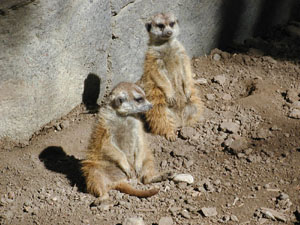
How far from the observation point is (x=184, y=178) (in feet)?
9.52

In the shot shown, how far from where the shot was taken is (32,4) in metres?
2.92

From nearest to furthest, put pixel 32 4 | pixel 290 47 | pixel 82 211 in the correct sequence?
pixel 82 211
pixel 32 4
pixel 290 47

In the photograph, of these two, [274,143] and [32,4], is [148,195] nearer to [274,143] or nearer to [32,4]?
[274,143]

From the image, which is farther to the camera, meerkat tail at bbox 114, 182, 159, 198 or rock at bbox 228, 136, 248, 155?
rock at bbox 228, 136, 248, 155

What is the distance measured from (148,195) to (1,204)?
0.79m

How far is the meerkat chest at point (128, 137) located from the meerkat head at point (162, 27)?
0.79m

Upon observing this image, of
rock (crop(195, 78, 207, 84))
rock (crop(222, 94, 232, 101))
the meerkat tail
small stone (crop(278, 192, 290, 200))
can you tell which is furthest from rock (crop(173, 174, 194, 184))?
rock (crop(195, 78, 207, 84))

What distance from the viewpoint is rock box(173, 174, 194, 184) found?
2889 mm

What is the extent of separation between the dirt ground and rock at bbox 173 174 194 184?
0.02 metres

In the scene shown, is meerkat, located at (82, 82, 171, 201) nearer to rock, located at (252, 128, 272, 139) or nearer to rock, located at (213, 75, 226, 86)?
rock, located at (252, 128, 272, 139)

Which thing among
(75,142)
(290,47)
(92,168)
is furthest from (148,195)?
(290,47)

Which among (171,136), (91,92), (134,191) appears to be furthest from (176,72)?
(134,191)

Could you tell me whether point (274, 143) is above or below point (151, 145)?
above

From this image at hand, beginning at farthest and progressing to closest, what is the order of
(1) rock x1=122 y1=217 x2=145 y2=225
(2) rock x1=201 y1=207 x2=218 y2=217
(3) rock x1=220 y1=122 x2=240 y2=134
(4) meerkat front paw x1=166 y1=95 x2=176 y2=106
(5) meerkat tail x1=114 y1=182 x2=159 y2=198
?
1. (4) meerkat front paw x1=166 y1=95 x2=176 y2=106
2. (3) rock x1=220 y1=122 x2=240 y2=134
3. (5) meerkat tail x1=114 y1=182 x2=159 y2=198
4. (2) rock x1=201 y1=207 x2=218 y2=217
5. (1) rock x1=122 y1=217 x2=145 y2=225
